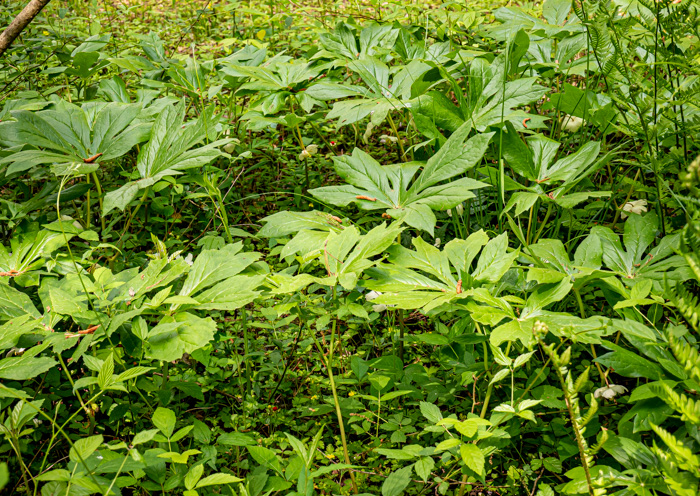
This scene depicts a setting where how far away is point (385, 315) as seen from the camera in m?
2.26

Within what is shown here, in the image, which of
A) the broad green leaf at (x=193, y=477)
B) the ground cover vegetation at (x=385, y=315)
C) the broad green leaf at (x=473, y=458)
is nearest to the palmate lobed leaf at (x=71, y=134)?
the ground cover vegetation at (x=385, y=315)

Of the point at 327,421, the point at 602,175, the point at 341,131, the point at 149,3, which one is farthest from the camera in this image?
the point at 149,3

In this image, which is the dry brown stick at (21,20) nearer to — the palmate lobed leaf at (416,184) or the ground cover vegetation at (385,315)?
the ground cover vegetation at (385,315)

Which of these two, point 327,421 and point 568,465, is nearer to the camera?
point 568,465

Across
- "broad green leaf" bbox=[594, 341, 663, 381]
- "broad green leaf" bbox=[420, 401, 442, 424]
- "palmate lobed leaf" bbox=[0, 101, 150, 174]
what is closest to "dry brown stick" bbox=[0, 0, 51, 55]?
"palmate lobed leaf" bbox=[0, 101, 150, 174]

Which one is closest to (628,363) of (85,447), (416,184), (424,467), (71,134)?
(424,467)

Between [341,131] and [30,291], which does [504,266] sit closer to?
[30,291]

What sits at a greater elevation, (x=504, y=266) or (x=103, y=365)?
(x=504, y=266)

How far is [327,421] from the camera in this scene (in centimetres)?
181

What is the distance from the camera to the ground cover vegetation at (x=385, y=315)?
4.32ft

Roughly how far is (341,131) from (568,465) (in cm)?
257

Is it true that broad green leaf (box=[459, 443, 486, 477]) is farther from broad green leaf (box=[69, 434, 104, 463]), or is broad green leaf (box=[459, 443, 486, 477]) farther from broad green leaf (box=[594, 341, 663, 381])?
broad green leaf (box=[69, 434, 104, 463])

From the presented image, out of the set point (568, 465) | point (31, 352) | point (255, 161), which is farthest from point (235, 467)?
point (255, 161)

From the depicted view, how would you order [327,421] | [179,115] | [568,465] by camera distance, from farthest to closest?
[179,115] → [327,421] → [568,465]
